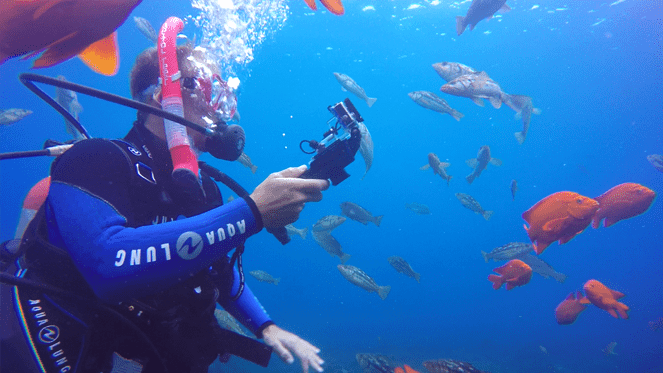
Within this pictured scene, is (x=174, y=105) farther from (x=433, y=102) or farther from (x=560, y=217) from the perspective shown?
(x=433, y=102)

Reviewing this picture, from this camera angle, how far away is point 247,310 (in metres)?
2.87

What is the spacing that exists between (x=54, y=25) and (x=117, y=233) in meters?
0.91

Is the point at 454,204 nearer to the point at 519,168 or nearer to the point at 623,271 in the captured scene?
the point at 519,168

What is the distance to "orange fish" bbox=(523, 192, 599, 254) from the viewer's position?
4.12 metres

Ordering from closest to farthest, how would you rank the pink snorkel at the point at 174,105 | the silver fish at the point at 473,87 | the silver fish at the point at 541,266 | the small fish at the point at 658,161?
the pink snorkel at the point at 174,105 → the silver fish at the point at 473,87 → the small fish at the point at 658,161 → the silver fish at the point at 541,266

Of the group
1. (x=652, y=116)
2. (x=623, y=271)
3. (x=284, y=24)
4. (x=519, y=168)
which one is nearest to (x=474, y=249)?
(x=519, y=168)

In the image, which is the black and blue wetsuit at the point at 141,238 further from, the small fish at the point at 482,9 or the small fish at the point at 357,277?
the small fish at the point at 482,9

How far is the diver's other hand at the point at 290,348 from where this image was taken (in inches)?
91.6

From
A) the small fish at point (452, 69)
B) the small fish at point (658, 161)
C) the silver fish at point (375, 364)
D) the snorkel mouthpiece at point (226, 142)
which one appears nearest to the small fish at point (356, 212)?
the silver fish at point (375, 364)

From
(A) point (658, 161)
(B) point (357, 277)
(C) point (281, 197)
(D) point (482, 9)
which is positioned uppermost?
(D) point (482, 9)

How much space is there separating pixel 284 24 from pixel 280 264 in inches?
1888

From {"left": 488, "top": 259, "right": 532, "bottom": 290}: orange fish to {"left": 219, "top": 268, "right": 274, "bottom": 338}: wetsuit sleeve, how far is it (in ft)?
17.0

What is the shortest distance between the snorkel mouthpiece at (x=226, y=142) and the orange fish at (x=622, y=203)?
5.61 metres

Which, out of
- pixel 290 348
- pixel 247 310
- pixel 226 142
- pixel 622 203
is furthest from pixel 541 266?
pixel 226 142
